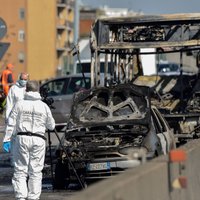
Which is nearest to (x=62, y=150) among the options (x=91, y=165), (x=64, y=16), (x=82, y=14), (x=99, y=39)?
(x=91, y=165)

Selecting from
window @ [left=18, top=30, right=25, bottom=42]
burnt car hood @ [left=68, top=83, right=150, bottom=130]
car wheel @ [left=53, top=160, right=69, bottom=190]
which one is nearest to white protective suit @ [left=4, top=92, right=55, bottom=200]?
car wheel @ [left=53, top=160, right=69, bottom=190]

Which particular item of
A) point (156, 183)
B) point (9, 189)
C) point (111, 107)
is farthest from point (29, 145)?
point (111, 107)

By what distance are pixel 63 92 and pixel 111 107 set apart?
42.9 feet

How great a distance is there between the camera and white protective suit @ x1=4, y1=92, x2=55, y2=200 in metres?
12.0

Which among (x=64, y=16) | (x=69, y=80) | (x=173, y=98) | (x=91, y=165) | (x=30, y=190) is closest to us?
(x=30, y=190)

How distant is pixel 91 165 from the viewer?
14.7m

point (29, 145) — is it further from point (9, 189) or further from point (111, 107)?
point (111, 107)

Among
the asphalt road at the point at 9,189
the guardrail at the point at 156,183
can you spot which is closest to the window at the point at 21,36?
the asphalt road at the point at 9,189

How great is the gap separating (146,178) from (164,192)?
1.03 meters

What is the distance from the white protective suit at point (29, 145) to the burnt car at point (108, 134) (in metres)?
2.38

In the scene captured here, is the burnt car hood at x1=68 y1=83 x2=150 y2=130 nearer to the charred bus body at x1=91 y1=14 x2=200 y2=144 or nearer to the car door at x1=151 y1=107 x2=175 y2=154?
the car door at x1=151 y1=107 x2=175 y2=154

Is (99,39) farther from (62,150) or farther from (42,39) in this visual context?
(42,39)

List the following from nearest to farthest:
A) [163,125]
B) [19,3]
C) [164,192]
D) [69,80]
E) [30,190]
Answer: [164,192] → [30,190] → [163,125] → [69,80] → [19,3]

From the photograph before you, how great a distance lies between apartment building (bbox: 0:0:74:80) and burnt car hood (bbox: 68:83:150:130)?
50896 mm
